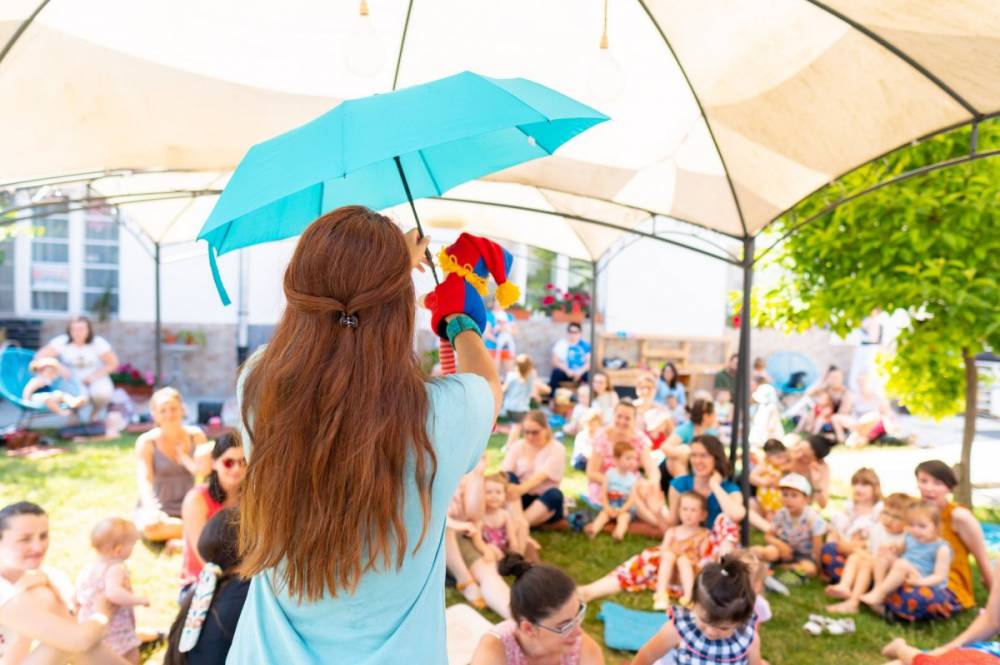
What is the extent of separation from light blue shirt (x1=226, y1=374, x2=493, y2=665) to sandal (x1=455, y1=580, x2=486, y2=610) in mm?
3186

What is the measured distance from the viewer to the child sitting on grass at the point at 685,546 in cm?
466

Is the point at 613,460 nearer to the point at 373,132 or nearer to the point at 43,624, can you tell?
the point at 43,624

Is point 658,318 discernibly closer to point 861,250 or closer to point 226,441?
point 861,250

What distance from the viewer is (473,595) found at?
4.55m

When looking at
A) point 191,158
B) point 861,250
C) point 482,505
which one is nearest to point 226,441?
point 482,505

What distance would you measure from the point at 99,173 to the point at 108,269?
28.8 feet

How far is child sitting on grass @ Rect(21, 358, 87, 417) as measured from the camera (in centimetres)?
875

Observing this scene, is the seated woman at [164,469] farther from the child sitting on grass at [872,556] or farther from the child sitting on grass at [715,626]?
the child sitting on grass at [872,556]

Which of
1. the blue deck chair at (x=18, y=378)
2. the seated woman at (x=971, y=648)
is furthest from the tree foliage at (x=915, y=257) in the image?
the blue deck chair at (x=18, y=378)

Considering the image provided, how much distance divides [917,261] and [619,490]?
9.20 ft

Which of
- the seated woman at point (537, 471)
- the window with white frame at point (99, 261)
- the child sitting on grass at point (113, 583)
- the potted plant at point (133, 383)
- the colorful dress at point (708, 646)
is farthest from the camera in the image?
the window with white frame at point (99, 261)

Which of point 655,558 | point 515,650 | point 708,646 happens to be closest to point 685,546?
point 655,558

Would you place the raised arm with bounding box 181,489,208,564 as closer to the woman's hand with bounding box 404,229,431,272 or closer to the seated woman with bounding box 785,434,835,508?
the woman's hand with bounding box 404,229,431,272

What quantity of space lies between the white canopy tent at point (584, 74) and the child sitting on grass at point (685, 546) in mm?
794
